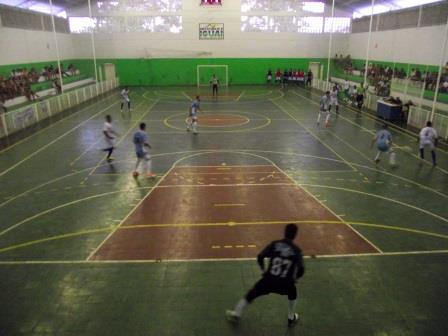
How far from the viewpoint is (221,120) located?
23906mm

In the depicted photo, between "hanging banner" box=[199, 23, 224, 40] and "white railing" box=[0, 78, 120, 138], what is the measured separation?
13.6m

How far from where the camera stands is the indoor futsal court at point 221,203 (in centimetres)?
677

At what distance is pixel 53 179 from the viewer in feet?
44.7

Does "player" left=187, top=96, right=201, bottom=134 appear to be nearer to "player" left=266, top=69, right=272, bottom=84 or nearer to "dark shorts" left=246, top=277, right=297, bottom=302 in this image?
"dark shorts" left=246, top=277, right=297, bottom=302

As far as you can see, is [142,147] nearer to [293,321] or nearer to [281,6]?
[293,321]

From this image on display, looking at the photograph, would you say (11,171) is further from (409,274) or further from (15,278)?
(409,274)

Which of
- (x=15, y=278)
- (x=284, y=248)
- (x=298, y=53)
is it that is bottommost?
(x=15, y=278)

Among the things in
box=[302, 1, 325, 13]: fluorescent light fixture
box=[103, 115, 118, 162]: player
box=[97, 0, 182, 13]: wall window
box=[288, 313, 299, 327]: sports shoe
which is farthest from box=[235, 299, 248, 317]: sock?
box=[302, 1, 325, 13]: fluorescent light fixture

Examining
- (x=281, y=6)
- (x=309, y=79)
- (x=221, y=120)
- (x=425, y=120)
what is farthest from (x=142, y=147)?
(x=281, y=6)

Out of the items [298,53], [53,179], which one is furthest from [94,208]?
[298,53]

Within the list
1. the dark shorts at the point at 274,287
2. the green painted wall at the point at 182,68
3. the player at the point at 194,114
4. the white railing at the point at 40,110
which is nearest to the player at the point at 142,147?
the player at the point at 194,114

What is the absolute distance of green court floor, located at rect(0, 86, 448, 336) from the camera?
21.3ft

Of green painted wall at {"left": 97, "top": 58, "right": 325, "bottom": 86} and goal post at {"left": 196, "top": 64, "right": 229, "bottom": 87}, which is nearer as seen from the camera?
green painted wall at {"left": 97, "top": 58, "right": 325, "bottom": 86}

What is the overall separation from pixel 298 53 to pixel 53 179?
36.0 metres
